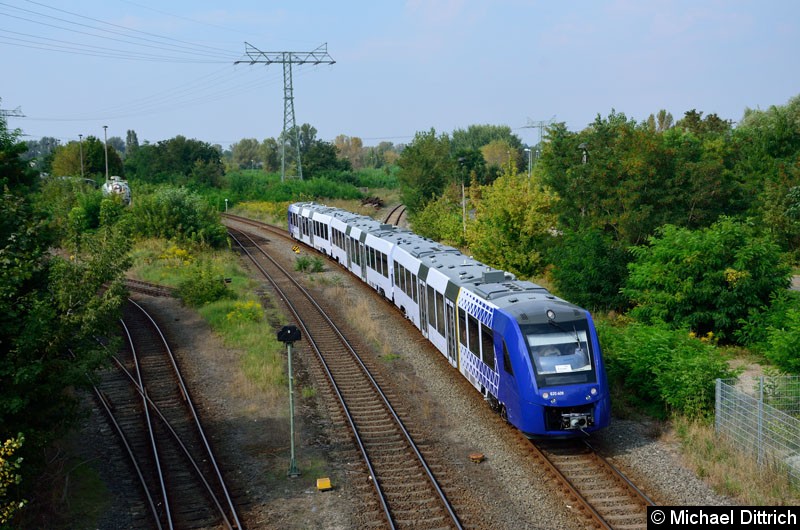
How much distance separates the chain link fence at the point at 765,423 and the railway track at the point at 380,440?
5590 millimetres

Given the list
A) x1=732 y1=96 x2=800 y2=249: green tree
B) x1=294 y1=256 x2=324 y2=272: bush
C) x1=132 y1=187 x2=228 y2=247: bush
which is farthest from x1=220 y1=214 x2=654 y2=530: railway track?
x1=132 y1=187 x2=228 y2=247: bush

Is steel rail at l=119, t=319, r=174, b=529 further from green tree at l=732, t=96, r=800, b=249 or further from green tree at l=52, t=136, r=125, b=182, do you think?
green tree at l=52, t=136, r=125, b=182

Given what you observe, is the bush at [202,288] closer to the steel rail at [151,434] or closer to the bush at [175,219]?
the steel rail at [151,434]

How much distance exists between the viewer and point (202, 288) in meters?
27.0

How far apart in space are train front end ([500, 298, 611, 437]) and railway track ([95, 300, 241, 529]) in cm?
563

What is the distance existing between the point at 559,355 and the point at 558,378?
50cm

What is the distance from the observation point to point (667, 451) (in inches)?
528

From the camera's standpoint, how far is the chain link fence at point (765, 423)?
39.7 feet

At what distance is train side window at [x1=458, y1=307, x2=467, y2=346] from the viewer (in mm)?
16625

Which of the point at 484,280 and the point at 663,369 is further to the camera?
the point at 484,280

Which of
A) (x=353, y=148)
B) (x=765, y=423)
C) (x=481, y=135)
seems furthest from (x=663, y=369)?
(x=353, y=148)

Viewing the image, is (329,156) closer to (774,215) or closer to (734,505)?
(774,215)

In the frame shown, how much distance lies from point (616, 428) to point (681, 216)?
16067mm

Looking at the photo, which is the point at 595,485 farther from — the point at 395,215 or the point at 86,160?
the point at 86,160
